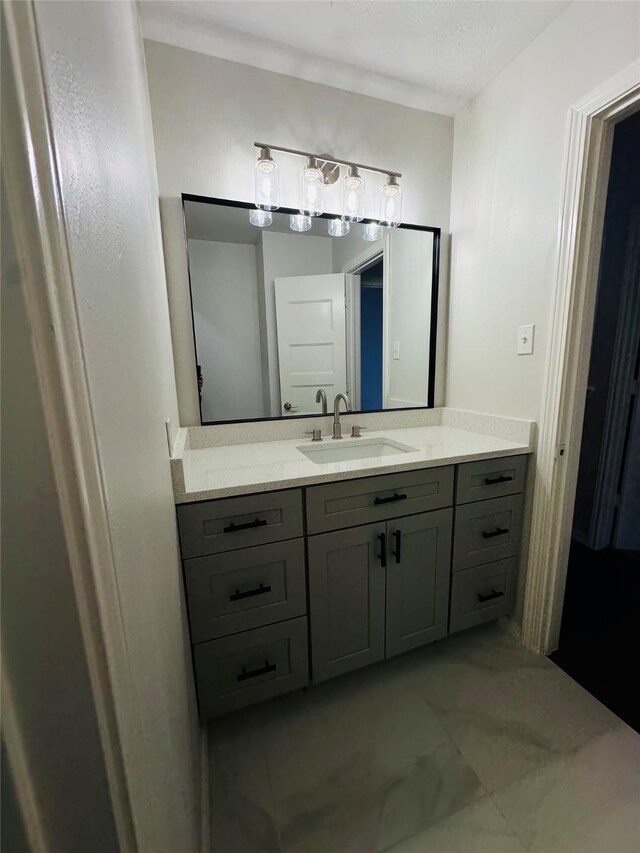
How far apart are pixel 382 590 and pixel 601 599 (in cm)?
139

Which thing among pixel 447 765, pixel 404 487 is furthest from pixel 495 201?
pixel 447 765

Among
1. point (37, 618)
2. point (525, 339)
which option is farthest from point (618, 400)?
point (37, 618)

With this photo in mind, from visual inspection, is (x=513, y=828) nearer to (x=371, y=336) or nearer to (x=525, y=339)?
(x=525, y=339)

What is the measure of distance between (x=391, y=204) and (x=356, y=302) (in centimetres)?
47

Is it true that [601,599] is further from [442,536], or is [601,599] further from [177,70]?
[177,70]

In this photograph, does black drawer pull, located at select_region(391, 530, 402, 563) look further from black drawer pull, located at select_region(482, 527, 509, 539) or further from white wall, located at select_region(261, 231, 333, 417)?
white wall, located at select_region(261, 231, 333, 417)

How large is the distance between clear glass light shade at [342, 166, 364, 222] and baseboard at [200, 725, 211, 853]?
7.06ft

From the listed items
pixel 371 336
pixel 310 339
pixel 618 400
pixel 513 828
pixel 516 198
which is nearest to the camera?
pixel 513 828

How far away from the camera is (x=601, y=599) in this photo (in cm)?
183

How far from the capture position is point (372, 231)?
1725mm

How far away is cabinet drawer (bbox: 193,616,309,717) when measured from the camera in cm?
112

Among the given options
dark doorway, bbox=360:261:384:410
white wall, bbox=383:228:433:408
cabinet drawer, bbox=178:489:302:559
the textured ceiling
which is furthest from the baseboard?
the textured ceiling

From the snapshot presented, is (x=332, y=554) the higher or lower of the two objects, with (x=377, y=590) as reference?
higher

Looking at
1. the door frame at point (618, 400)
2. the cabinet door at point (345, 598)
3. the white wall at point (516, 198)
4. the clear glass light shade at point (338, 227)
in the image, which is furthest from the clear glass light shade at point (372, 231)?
the door frame at point (618, 400)
